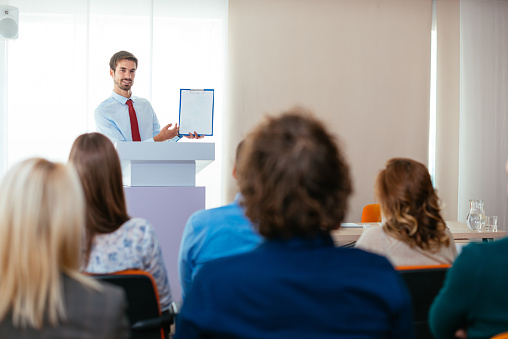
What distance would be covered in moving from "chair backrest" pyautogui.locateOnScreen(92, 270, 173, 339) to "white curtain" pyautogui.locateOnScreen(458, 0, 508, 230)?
16.2 feet

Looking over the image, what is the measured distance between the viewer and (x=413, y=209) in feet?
6.32

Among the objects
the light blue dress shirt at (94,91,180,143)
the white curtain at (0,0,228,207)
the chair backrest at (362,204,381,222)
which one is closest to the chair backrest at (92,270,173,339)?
the light blue dress shirt at (94,91,180,143)

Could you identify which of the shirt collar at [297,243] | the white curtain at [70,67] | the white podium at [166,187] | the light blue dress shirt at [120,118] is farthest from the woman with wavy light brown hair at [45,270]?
the white curtain at [70,67]

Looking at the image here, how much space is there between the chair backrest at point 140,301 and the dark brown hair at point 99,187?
25 centimetres

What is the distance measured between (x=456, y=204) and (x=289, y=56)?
2.52m

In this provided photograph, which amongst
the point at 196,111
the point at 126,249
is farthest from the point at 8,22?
the point at 126,249

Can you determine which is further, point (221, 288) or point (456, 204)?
point (456, 204)

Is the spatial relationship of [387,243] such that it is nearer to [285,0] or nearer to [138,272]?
[138,272]

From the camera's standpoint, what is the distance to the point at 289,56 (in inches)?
210

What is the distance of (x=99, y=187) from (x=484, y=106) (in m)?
5.17

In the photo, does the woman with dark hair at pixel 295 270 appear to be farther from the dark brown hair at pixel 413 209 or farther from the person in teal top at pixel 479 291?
the dark brown hair at pixel 413 209

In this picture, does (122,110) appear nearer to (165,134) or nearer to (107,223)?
(165,134)

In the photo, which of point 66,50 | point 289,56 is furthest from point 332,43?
point 66,50

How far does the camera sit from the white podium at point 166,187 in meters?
2.92
